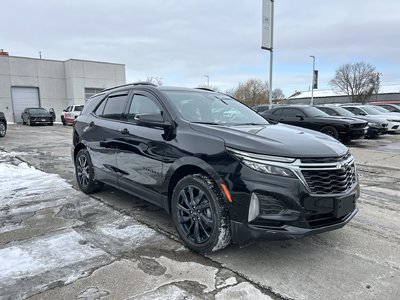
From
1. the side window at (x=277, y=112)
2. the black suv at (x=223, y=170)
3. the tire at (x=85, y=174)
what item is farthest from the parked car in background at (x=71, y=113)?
the black suv at (x=223, y=170)

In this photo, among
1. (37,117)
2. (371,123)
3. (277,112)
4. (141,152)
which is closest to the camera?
(141,152)

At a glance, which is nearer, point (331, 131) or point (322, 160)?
point (322, 160)

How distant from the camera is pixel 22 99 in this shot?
32.8 m

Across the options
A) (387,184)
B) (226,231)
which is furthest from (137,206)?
(387,184)

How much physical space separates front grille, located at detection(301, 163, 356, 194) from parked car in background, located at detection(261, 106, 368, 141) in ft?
28.9

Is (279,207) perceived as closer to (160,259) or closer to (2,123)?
(160,259)

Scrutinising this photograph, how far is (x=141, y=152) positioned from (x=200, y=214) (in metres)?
1.21

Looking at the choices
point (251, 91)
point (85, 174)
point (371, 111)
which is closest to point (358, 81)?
point (251, 91)

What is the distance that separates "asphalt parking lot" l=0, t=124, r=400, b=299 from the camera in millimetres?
2854

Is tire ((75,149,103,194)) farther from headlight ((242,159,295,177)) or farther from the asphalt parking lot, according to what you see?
headlight ((242,159,295,177))

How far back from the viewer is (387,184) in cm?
673

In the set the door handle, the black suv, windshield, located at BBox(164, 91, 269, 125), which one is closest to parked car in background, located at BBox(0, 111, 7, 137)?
the black suv

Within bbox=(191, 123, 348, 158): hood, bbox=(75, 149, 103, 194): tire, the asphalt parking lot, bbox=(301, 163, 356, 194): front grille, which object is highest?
bbox=(191, 123, 348, 158): hood

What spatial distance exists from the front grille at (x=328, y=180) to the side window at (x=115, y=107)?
2862mm
